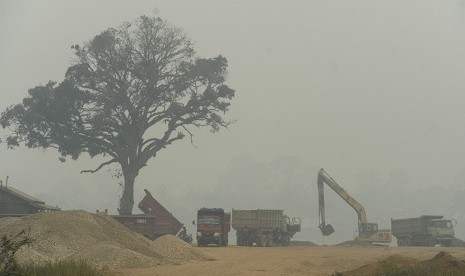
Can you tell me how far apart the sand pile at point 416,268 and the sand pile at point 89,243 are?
8585mm

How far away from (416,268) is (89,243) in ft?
44.8

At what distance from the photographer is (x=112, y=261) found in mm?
19109

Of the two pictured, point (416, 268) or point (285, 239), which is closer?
point (416, 268)

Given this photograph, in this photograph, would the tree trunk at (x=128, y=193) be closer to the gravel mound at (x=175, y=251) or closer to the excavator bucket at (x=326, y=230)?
the excavator bucket at (x=326, y=230)

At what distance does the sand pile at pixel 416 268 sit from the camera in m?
14.7

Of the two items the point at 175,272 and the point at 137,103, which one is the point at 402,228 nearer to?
the point at 137,103

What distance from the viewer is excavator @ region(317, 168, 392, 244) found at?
4584cm

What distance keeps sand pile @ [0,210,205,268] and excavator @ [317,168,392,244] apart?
22.8 metres

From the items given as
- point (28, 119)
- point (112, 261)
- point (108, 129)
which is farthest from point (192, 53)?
point (112, 261)

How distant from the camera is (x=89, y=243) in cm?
2262

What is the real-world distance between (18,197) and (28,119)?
35.6 feet

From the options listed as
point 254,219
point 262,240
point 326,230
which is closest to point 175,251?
point 262,240

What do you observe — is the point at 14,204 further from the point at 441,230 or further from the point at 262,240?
the point at 441,230

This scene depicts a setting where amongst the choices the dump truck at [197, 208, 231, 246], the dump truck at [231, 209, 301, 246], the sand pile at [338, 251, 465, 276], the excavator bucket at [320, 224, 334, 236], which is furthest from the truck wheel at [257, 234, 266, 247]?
the sand pile at [338, 251, 465, 276]
